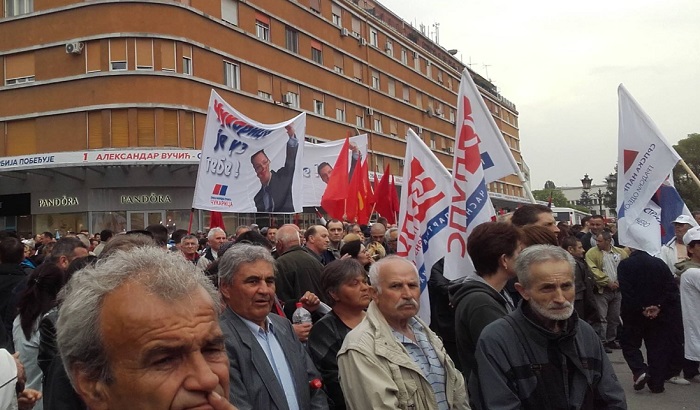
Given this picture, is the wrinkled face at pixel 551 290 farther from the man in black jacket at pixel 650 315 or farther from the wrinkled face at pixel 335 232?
the wrinkled face at pixel 335 232

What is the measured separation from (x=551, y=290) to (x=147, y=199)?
24811mm

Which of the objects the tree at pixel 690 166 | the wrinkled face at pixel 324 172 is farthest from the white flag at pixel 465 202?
the tree at pixel 690 166

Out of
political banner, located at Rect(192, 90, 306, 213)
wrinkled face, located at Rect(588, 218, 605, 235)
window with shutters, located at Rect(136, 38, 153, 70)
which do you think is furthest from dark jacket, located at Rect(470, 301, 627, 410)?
window with shutters, located at Rect(136, 38, 153, 70)

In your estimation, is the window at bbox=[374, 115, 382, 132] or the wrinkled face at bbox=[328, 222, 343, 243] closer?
the wrinkled face at bbox=[328, 222, 343, 243]

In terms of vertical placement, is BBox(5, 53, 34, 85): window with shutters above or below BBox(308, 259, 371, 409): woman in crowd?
above

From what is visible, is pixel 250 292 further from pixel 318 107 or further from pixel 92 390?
pixel 318 107

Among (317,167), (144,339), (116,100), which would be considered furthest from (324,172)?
(116,100)

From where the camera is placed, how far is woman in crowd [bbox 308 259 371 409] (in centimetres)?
392

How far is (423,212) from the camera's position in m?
5.69

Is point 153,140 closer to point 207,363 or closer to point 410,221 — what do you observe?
point 410,221

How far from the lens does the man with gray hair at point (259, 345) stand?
311 cm

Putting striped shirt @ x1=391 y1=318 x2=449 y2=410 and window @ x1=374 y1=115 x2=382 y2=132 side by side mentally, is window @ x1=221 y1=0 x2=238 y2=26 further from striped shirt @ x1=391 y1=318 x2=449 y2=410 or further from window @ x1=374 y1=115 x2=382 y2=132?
striped shirt @ x1=391 y1=318 x2=449 y2=410

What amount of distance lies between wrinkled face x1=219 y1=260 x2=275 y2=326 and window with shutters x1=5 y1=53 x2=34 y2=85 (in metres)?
27.4

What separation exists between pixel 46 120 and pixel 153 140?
502cm
